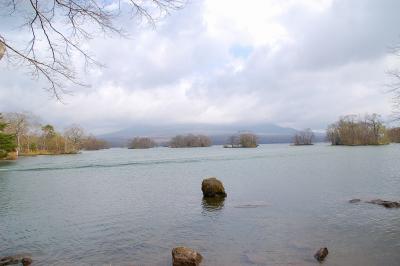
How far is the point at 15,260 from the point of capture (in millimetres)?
18125

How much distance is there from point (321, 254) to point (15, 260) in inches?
571

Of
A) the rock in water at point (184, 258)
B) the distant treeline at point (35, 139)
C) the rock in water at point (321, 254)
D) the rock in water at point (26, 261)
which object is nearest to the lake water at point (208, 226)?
the rock in water at point (321, 254)

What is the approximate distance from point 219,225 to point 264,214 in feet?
14.8

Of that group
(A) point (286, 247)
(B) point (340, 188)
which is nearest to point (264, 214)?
(A) point (286, 247)

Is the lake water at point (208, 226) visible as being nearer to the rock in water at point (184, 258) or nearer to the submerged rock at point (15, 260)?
the submerged rock at point (15, 260)

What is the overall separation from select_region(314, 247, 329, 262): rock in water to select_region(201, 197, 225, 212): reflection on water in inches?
547

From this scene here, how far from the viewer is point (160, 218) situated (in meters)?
27.9

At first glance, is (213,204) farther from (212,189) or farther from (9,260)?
(9,260)

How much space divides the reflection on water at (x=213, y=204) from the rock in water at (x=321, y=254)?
13894 mm

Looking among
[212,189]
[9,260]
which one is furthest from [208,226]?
[212,189]

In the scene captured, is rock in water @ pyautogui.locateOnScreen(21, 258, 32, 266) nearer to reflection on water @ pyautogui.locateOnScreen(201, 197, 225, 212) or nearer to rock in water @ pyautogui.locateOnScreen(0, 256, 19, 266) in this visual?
rock in water @ pyautogui.locateOnScreen(0, 256, 19, 266)

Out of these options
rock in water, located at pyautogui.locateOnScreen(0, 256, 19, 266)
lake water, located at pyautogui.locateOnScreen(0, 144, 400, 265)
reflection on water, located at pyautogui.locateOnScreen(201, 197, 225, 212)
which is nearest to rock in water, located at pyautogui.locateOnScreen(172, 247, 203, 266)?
lake water, located at pyautogui.locateOnScreen(0, 144, 400, 265)

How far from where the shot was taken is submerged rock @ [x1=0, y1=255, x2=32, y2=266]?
691 inches

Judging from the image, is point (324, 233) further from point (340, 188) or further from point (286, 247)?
point (340, 188)
